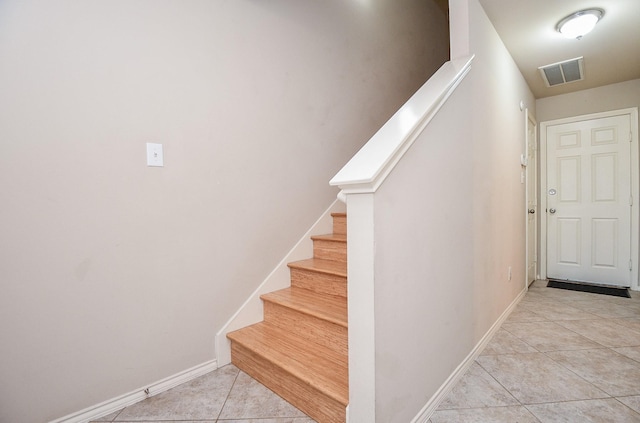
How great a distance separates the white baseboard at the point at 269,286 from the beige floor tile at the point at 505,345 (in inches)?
53.3

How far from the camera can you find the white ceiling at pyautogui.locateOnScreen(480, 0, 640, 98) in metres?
1.97

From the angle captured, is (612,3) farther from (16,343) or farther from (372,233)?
(16,343)

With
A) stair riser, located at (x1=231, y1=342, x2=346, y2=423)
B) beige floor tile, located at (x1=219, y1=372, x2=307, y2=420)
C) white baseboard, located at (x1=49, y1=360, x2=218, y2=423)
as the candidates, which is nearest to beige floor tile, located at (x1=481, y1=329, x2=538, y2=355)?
stair riser, located at (x1=231, y1=342, x2=346, y2=423)

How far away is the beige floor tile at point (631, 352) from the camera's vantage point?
1.89 meters

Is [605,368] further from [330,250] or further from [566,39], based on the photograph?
[566,39]

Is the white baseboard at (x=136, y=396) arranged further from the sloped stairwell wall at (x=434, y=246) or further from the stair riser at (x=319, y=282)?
the sloped stairwell wall at (x=434, y=246)

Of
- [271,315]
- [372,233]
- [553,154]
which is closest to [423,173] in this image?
[372,233]

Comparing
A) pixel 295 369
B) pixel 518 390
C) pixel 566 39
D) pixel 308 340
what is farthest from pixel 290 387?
pixel 566 39

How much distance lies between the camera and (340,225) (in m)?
2.39

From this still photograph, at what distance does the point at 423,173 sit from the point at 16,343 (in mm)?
1762

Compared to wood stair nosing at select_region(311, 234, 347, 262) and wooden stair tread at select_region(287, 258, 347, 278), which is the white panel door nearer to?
wood stair nosing at select_region(311, 234, 347, 262)

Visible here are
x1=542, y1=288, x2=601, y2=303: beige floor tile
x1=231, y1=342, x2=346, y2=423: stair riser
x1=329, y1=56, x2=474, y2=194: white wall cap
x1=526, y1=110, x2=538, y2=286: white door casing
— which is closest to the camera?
x1=329, y1=56, x2=474, y2=194: white wall cap

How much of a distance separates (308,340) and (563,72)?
3.50 m

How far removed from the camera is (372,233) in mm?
1021
